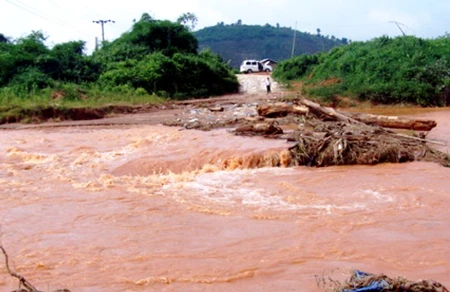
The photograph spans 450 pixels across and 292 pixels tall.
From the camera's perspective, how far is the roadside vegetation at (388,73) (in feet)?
90.3

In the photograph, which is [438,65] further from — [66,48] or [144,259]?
[144,259]

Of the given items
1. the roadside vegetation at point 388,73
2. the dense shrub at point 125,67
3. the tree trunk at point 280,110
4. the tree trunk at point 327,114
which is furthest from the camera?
the roadside vegetation at point 388,73

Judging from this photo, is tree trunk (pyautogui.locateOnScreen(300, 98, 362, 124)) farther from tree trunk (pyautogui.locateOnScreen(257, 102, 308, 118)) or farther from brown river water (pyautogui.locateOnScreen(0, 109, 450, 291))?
brown river water (pyautogui.locateOnScreen(0, 109, 450, 291))

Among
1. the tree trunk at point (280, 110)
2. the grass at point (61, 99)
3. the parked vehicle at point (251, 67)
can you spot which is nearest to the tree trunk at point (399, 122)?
the tree trunk at point (280, 110)

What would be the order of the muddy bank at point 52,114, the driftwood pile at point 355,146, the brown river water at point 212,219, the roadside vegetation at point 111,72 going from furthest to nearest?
the roadside vegetation at point 111,72, the muddy bank at point 52,114, the driftwood pile at point 355,146, the brown river water at point 212,219

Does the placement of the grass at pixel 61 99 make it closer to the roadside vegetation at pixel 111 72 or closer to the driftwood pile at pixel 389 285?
the roadside vegetation at pixel 111 72

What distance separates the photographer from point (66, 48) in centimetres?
2903

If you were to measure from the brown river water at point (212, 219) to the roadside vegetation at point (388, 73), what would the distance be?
14928mm

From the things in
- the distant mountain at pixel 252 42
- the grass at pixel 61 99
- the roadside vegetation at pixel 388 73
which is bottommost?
the grass at pixel 61 99

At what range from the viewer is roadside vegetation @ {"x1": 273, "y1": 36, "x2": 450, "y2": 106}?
27.5 m

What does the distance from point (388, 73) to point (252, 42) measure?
66.4 m

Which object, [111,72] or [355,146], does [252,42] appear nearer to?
[111,72]

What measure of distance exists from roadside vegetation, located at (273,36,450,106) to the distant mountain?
52.9 m

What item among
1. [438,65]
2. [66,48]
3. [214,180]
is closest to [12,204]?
[214,180]
